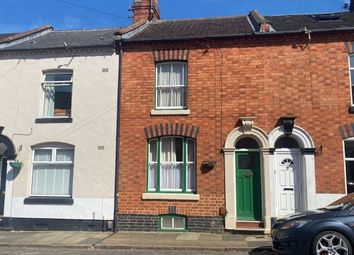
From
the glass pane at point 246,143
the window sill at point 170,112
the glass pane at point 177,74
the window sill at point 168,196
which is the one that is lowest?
the window sill at point 168,196

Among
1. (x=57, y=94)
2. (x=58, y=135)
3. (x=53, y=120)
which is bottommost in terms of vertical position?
(x=58, y=135)

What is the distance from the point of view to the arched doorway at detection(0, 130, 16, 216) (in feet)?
45.5

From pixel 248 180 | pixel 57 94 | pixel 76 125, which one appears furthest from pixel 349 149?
pixel 57 94

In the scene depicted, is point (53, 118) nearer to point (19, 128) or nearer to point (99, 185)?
point (19, 128)

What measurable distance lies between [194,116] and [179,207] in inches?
113

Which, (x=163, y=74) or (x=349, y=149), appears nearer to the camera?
(x=349, y=149)

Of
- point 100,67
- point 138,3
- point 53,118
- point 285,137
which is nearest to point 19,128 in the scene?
point 53,118

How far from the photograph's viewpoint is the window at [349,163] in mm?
12352

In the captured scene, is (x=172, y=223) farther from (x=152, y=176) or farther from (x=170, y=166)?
(x=170, y=166)

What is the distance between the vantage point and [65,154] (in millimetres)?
13867

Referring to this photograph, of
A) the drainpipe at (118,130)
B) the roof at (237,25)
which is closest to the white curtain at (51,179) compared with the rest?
the drainpipe at (118,130)

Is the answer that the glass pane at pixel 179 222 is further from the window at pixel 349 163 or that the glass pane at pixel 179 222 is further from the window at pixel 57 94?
the window at pixel 57 94

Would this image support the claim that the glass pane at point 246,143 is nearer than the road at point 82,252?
No

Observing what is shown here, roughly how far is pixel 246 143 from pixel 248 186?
1346 millimetres
